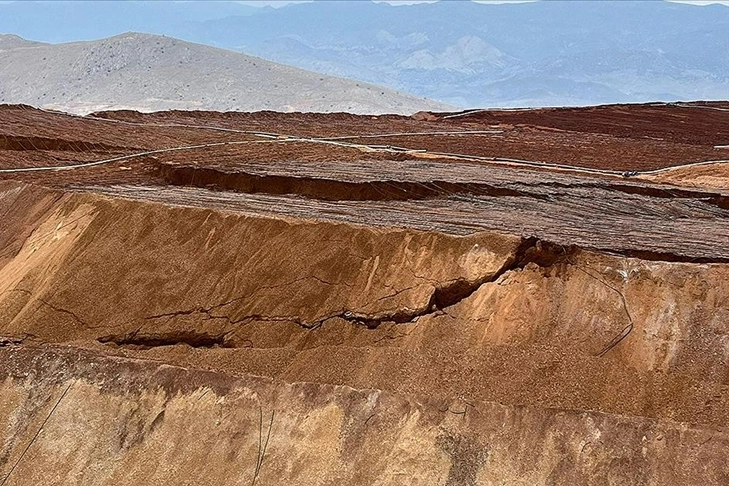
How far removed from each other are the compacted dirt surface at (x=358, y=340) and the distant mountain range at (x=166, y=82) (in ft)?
248

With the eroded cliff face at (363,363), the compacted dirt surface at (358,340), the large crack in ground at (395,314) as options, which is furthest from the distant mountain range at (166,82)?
the large crack in ground at (395,314)

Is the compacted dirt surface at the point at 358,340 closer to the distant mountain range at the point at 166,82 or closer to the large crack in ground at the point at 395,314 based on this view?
the large crack in ground at the point at 395,314

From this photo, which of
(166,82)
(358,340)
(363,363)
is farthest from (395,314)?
(166,82)

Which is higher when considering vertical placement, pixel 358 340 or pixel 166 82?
pixel 166 82

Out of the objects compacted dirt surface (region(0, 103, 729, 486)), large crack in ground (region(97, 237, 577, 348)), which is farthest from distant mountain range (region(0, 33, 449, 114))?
large crack in ground (region(97, 237, 577, 348))

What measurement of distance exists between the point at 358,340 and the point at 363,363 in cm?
42

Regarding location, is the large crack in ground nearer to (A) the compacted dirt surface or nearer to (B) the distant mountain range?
(A) the compacted dirt surface

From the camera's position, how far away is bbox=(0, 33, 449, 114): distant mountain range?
91938 millimetres

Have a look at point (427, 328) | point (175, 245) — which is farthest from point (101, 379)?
point (427, 328)

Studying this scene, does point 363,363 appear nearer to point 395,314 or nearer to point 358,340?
point 358,340

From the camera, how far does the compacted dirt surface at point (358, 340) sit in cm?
928

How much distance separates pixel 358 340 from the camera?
10602mm

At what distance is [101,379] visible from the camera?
1064 centimetres

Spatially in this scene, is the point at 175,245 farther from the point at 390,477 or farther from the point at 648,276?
the point at 648,276
